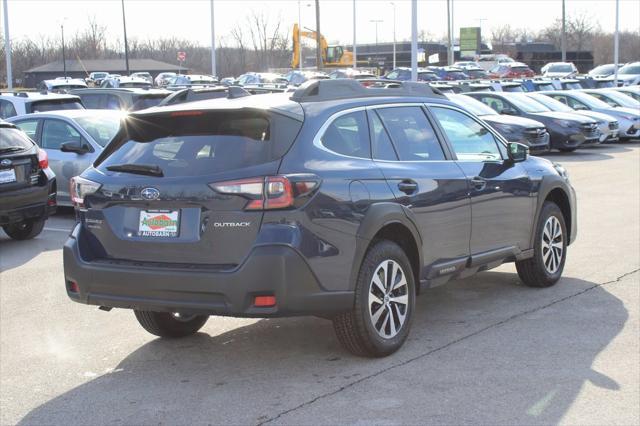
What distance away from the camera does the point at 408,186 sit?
5977 mm

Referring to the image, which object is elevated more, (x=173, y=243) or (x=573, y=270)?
(x=173, y=243)

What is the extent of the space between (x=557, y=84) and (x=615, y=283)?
90.5 feet

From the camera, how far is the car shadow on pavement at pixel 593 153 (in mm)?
22231

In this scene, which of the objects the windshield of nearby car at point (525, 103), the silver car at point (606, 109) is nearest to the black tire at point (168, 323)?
the windshield of nearby car at point (525, 103)

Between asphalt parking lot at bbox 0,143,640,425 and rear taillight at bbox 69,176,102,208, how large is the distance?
1.10 m

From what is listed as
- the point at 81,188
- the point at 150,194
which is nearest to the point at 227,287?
the point at 150,194

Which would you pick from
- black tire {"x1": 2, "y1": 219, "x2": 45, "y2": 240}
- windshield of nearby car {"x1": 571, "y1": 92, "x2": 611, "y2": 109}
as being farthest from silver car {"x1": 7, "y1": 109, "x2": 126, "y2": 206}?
windshield of nearby car {"x1": 571, "y1": 92, "x2": 611, "y2": 109}

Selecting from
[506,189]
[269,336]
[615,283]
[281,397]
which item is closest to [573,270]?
[615,283]

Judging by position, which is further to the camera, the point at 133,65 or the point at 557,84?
the point at 133,65

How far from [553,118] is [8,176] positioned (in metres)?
16.6

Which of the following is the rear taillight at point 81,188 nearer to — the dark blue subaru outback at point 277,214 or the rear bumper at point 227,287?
the dark blue subaru outback at point 277,214

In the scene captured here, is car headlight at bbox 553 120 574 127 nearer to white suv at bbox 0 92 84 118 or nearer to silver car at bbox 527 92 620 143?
silver car at bbox 527 92 620 143

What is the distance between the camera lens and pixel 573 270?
338 inches

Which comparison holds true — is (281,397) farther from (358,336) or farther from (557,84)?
(557,84)
